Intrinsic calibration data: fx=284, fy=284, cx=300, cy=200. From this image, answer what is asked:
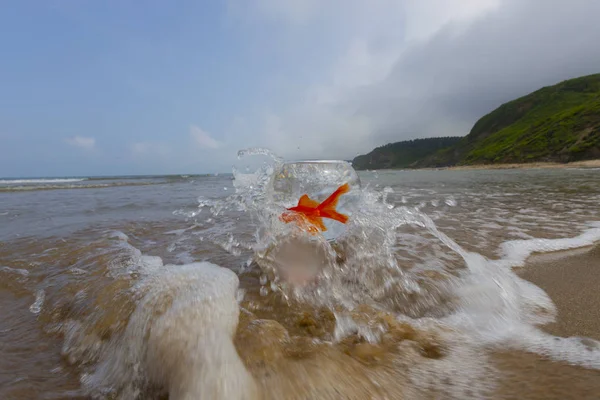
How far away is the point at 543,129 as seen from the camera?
183 feet

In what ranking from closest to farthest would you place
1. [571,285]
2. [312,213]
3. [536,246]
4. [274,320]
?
[274,320]
[571,285]
[312,213]
[536,246]

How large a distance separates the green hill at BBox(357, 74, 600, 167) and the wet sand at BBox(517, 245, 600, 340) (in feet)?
174

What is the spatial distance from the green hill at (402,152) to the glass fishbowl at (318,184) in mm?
129537

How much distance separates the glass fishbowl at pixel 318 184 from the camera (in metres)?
2.79

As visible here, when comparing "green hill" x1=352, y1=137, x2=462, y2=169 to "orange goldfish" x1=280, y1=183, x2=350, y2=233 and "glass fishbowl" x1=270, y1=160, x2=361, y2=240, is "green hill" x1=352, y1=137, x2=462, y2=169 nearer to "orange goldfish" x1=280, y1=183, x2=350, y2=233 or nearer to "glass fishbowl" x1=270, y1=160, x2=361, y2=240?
"glass fishbowl" x1=270, y1=160, x2=361, y2=240

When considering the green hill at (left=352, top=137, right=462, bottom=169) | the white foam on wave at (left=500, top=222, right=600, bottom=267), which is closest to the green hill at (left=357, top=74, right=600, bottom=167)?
the green hill at (left=352, top=137, right=462, bottom=169)

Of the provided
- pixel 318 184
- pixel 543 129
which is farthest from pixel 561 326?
pixel 543 129

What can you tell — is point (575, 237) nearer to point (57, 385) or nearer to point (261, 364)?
point (261, 364)

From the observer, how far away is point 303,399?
108cm

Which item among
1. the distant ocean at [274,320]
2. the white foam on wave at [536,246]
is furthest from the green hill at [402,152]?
the distant ocean at [274,320]

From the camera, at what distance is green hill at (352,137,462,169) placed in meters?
132

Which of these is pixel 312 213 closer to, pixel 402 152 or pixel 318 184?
pixel 318 184

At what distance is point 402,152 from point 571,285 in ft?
480

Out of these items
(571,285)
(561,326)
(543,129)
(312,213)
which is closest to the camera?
(561,326)
